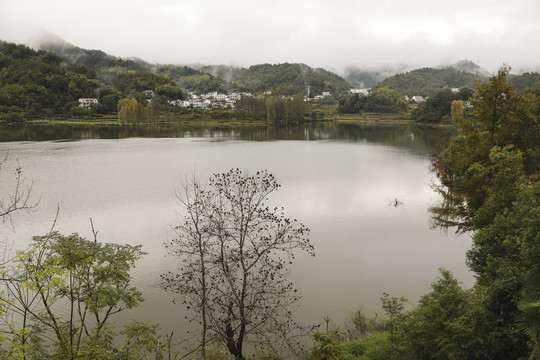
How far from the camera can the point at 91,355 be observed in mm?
6988

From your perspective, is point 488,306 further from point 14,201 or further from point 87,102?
point 87,102

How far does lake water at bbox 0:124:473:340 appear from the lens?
1409 cm

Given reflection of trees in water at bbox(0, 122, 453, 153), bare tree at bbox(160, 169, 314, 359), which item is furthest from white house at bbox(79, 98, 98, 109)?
bare tree at bbox(160, 169, 314, 359)

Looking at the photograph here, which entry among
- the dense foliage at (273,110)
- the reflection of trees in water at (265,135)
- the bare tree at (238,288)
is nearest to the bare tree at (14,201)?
the bare tree at (238,288)

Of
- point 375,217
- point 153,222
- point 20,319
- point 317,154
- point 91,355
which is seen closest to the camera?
point 91,355

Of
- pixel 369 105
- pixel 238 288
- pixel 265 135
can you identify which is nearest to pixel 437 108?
pixel 369 105

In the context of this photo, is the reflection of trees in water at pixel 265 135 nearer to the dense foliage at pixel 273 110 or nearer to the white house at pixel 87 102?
the dense foliage at pixel 273 110

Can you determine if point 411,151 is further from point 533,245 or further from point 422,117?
point 422,117

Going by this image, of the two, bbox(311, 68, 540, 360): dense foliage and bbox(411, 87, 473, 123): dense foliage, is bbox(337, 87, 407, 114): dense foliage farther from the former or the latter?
bbox(311, 68, 540, 360): dense foliage

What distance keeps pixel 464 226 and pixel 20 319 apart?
73.3ft

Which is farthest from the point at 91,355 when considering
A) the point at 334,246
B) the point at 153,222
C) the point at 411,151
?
the point at 411,151

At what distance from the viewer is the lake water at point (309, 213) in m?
14.1

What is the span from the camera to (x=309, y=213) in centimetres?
2292

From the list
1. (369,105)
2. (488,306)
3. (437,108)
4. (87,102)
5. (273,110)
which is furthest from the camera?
(369,105)
